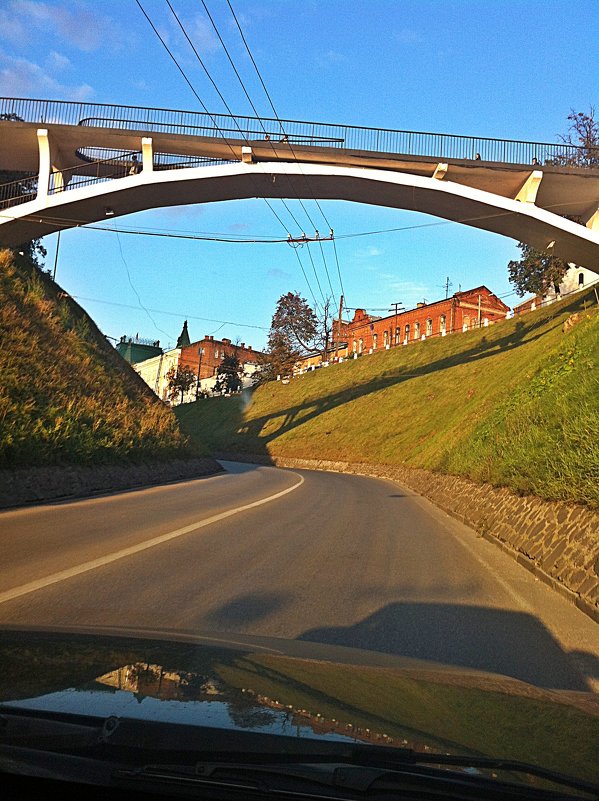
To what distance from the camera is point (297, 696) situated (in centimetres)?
309

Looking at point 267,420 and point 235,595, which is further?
point 267,420

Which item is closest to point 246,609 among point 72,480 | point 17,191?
point 72,480

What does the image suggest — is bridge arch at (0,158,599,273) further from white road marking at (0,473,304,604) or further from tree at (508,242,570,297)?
tree at (508,242,570,297)

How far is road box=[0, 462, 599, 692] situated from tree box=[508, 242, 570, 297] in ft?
156

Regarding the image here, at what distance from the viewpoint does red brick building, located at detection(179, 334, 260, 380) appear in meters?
112

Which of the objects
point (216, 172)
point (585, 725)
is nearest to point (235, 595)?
point (585, 725)

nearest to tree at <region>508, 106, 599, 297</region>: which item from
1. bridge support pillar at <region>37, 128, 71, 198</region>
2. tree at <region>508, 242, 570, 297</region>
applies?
tree at <region>508, 242, 570, 297</region>

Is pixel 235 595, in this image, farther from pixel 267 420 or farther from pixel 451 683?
pixel 267 420

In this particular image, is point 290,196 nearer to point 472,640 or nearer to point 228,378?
point 472,640

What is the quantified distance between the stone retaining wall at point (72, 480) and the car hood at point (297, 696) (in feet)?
38.5

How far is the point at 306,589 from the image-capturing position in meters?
7.68

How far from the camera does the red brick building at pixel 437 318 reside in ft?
271

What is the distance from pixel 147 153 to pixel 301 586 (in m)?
26.4

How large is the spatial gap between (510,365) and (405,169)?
1506cm
